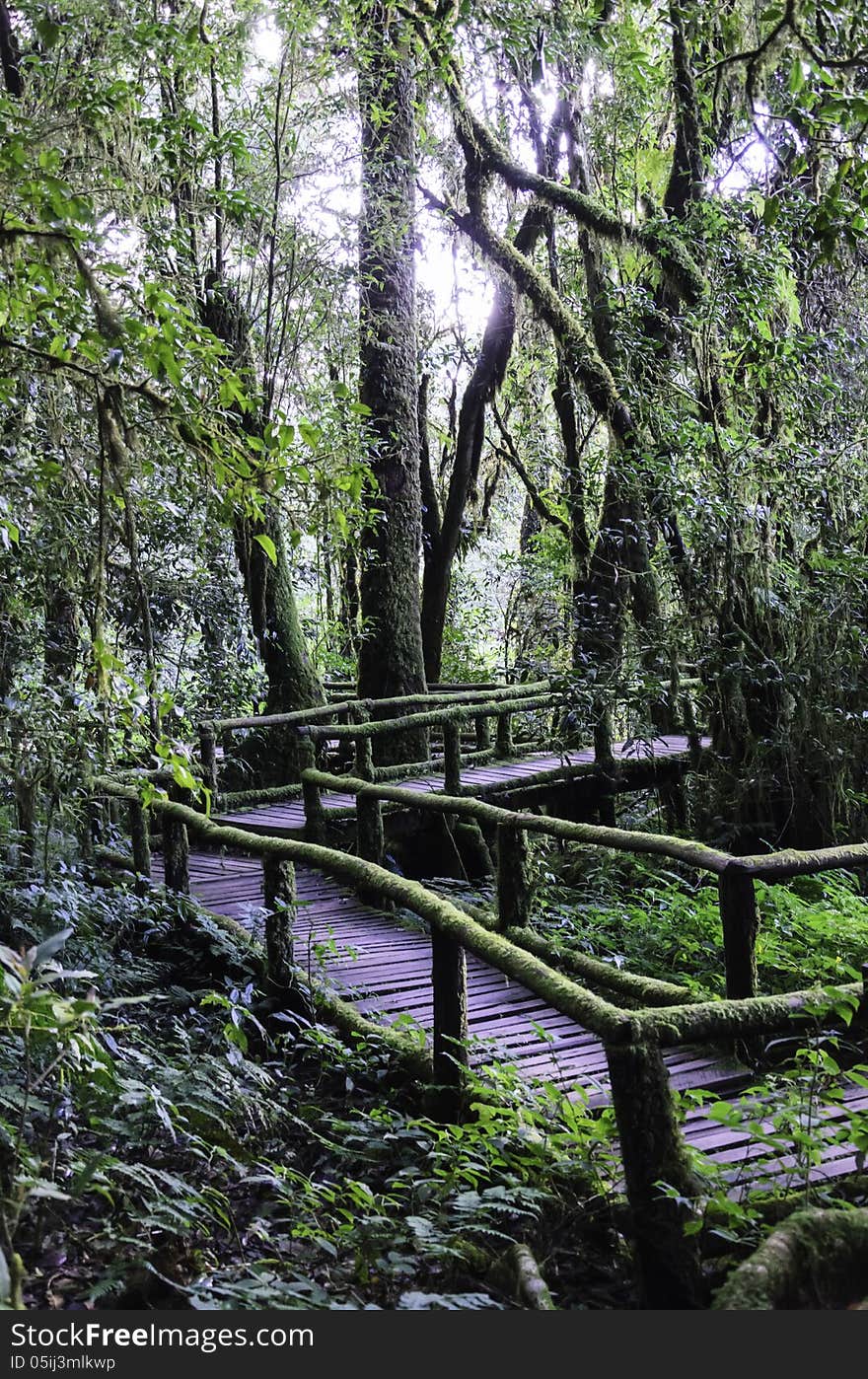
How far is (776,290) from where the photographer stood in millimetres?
10656

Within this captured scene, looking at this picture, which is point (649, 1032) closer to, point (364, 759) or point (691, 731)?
point (364, 759)

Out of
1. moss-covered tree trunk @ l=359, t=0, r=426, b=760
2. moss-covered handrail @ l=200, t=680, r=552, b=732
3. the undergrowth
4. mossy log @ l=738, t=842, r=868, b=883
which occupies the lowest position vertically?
the undergrowth

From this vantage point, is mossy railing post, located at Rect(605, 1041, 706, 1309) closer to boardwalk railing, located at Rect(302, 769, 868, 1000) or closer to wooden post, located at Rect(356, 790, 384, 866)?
boardwalk railing, located at Rect(302, 769, 868, 1000)

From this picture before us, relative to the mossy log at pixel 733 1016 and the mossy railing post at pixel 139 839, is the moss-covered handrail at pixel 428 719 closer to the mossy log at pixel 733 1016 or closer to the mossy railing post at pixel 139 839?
the mossy railing post at pixel 139 839

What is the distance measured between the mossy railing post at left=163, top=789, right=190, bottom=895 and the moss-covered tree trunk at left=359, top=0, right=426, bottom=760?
16.6 ft

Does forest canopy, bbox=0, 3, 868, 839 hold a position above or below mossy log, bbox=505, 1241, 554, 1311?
above

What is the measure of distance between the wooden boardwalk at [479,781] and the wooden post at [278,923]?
2727 mm

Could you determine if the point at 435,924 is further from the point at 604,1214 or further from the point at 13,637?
the point at 13,637

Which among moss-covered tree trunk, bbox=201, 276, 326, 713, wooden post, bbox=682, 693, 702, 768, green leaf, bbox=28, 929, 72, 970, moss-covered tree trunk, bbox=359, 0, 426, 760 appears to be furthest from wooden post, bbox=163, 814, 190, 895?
wooden post, bbox=682, 693, 702, 768

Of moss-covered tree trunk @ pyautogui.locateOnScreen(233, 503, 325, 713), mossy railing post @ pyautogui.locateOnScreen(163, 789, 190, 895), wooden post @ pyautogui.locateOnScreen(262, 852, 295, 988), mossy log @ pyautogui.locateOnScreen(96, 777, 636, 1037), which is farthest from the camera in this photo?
moss-covered tree trunk @ pyautogui.locateOnScreen(233, 503, 325, 713)

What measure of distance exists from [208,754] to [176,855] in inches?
85.5

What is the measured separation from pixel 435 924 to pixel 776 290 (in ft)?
26.1

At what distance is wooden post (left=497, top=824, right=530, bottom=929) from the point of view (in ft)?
21.7

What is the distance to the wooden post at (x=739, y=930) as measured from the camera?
5.62 meters
